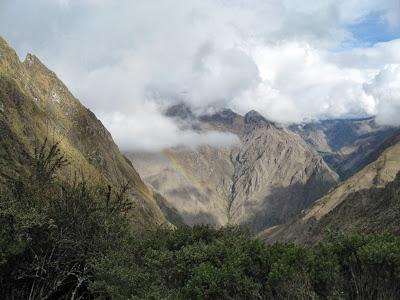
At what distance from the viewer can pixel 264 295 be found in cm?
3027

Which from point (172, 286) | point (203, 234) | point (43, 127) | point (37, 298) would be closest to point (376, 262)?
point (172, 286)

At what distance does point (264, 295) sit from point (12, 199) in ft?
77.1

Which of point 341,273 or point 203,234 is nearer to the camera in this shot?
point 341,273

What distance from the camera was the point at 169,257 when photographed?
45594 mm

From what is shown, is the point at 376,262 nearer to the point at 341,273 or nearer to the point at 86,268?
the point at 341,273

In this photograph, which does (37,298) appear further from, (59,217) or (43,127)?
(43,127)

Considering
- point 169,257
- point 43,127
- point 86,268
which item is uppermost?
point 43,127

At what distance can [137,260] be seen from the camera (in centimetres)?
5034

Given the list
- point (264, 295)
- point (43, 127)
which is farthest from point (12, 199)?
point (43, 127)

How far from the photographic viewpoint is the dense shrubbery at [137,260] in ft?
92.1

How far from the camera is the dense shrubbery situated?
28.1 m

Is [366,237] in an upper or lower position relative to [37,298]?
upper

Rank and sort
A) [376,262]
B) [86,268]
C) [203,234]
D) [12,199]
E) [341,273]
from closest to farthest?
[376,262], [341,273], [12,199], [86,268], [203,234]

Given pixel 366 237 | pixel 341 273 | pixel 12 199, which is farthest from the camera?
pixel 12 199
